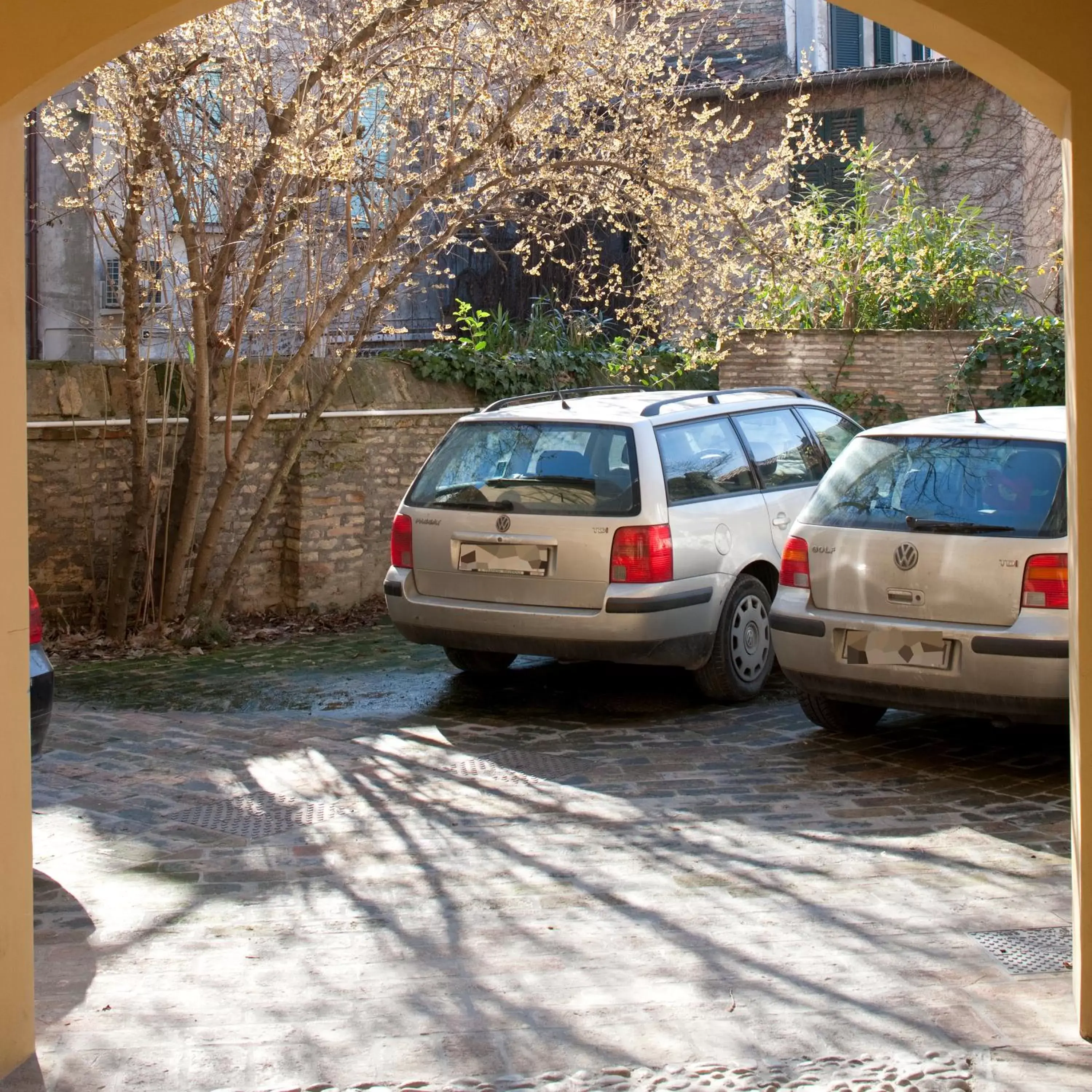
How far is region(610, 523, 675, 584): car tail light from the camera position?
26.2ft

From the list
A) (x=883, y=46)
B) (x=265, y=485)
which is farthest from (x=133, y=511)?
(x=883, y=46)

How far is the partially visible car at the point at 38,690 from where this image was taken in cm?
595

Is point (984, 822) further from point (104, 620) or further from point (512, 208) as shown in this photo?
point (104, 620)

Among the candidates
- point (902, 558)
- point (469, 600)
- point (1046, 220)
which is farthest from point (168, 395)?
point (1046, 220)

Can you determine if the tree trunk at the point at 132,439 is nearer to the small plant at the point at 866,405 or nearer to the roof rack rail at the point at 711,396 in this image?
the roof rack rail at the point at 711,396

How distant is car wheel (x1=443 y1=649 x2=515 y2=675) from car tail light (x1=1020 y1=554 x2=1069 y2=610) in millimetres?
3557

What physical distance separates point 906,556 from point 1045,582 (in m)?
0.65

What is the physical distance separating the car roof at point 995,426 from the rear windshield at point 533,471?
1.44m

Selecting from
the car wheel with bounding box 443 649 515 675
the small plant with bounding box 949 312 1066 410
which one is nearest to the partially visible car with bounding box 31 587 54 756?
the car wheel with bounding box 443 649 515 675

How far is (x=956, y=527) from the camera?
6.82 metres

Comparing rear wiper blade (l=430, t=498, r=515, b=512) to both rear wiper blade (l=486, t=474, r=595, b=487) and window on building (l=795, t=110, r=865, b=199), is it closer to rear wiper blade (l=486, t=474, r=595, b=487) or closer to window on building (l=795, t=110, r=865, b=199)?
rear wiper blade (l=486, t=474, r=595, b=487)

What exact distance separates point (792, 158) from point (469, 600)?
588 centimetres

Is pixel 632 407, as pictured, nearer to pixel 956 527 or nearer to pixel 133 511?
pixel 956 527

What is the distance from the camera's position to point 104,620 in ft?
37.9
